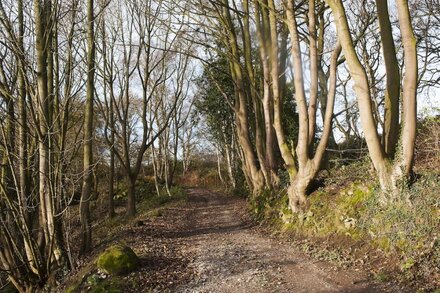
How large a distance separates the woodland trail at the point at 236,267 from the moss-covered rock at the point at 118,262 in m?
0.24

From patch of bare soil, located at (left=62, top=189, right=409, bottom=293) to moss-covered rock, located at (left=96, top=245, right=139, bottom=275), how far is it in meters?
0.17

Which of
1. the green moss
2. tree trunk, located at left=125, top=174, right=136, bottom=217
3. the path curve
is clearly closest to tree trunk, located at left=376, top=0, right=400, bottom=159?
the path curve

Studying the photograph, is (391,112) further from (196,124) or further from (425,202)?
(196,124)

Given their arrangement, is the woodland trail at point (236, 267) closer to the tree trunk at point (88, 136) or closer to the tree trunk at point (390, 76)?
the tree trunk at point (88, 136)

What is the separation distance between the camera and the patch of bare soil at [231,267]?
19.0 feet

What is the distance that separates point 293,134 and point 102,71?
10.8 m

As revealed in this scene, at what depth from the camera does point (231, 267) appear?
22.7 ft

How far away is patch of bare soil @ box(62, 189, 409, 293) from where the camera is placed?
578cm

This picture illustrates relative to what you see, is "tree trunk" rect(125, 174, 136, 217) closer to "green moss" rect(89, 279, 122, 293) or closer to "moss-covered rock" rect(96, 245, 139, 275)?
"moss-covered rock" rect(96, 245, 139, 275)

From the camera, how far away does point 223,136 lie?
1166 inches

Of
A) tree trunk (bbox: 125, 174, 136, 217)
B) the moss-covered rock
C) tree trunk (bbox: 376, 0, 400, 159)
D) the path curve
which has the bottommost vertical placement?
the path curve

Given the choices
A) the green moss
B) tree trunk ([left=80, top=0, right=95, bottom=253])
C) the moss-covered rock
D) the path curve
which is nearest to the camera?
the path curve

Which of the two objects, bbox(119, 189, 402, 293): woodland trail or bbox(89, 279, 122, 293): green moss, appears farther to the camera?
bbox(89, 279, 122, 293): green moss

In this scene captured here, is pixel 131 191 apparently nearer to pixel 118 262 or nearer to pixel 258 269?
pixel 118 262
